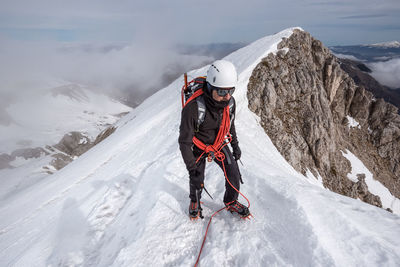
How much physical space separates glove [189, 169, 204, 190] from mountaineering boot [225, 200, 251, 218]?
98 cm

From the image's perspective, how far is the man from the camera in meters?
4.87

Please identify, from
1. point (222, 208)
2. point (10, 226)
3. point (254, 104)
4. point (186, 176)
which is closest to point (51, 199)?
point (10, 226)

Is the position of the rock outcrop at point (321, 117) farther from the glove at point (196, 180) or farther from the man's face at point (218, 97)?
the man's face at point (218, 97)

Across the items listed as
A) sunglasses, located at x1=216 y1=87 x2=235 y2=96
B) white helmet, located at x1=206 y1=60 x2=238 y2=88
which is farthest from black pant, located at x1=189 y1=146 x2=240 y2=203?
white helmet, located at x1=206 y1=60 x2=238 y2=88

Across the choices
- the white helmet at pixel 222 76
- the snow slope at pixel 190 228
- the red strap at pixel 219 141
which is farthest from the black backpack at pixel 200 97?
the snow slope at pixel 190 228

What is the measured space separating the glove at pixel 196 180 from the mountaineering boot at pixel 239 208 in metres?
0.98

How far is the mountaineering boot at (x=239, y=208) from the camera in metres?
5.63

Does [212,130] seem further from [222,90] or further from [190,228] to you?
[190,228]

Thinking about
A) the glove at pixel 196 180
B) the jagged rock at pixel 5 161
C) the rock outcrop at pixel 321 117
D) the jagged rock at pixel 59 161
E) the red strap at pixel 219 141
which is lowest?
the jagged rock at pixel 5 161

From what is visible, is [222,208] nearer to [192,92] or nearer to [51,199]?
[192,92]

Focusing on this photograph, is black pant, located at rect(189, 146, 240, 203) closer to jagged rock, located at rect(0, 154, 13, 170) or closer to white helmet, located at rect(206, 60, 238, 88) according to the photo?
white helmet, located at rect(206, 60, 238, 88)

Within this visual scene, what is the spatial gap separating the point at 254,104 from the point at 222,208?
17.1 meters

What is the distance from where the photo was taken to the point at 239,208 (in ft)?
18.7

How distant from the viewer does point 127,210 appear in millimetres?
6629
